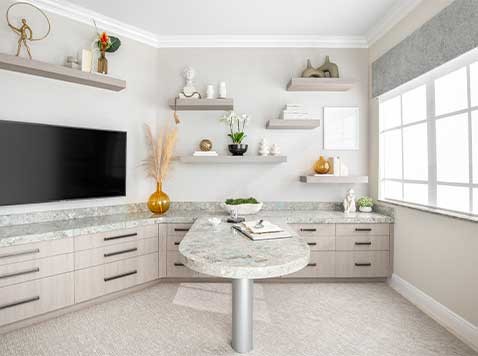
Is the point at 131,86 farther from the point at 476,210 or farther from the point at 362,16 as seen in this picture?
the point at 476,210

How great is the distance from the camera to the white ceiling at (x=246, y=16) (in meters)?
2.83

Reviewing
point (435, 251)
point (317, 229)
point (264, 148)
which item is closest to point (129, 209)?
point (264, 148)

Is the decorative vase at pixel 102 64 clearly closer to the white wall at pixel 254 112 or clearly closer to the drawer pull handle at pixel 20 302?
the white wall at pixel 254 112

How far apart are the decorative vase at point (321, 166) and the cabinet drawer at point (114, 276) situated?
2.05 m

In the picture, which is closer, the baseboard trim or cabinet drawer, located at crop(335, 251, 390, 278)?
the baseboard trim

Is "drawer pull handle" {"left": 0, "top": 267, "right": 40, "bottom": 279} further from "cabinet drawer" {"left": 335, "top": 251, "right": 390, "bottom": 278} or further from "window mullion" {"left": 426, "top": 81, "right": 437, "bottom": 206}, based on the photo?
"window mullion" {"left": 426, "top": 81, "right": 437, "bottom": 206}

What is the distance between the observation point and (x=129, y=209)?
131 inches

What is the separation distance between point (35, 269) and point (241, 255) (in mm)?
1775

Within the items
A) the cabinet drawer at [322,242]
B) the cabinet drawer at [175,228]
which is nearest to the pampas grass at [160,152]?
Result: the cabinet drawer at [175,228]

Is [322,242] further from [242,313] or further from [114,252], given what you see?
[114,252]

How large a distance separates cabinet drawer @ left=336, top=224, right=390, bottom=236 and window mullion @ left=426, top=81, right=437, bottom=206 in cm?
58

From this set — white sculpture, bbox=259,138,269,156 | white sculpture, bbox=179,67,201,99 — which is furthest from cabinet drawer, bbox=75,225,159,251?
white sculpture, bbox=179,67,201,99

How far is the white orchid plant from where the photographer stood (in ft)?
10.9

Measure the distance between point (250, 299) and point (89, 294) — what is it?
1.58m
